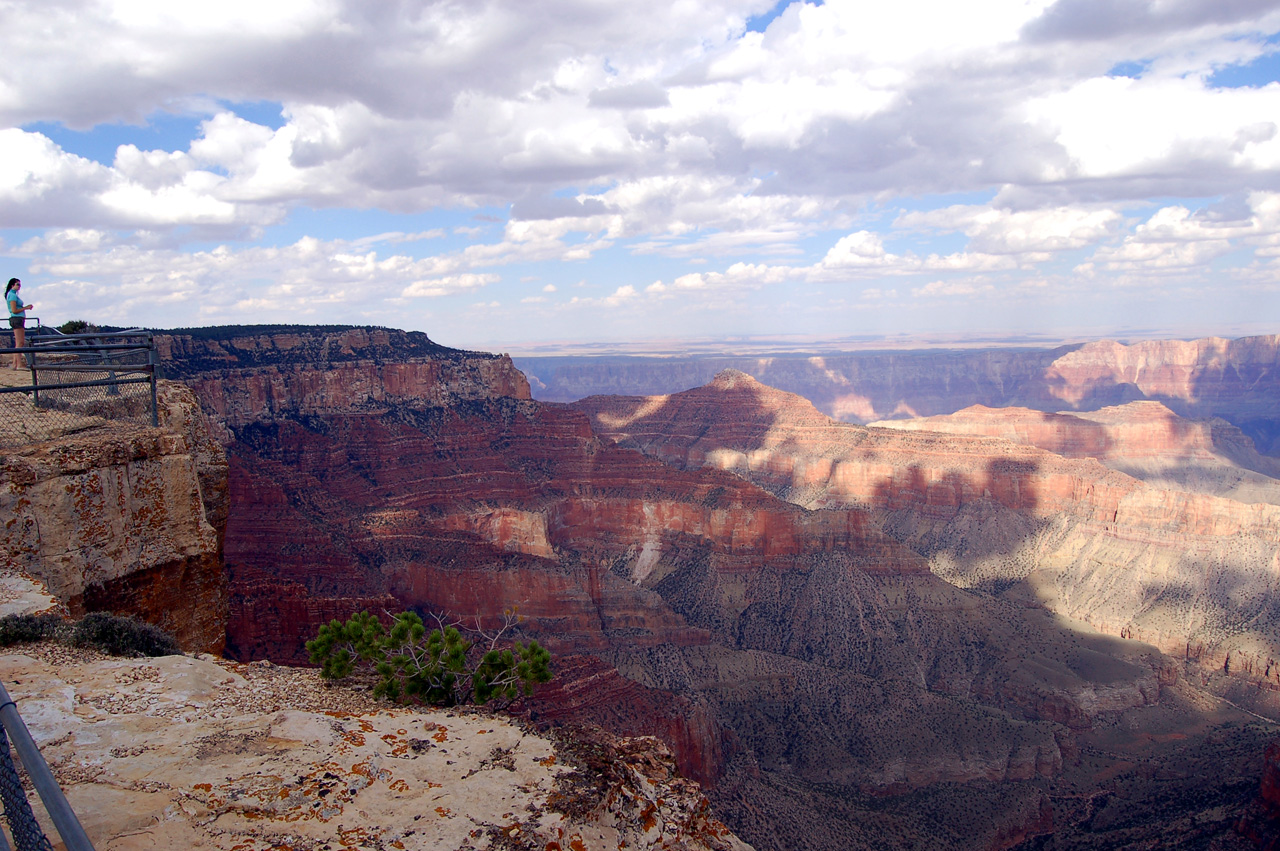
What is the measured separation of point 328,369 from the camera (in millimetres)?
69250

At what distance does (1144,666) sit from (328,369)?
67.2m

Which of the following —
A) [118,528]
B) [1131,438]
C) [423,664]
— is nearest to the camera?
[118,528]

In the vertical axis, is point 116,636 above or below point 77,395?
below

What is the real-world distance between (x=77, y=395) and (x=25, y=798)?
44.7 ft

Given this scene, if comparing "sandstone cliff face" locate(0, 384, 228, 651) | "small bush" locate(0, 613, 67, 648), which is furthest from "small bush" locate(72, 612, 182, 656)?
"sandstone cliff face" locate(0, 384, 228, 651)

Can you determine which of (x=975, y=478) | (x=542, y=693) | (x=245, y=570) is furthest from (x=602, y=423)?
(x=542, y=693)

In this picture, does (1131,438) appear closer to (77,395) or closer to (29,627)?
(77,395)

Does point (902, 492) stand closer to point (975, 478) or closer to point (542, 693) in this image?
point (975, 478)

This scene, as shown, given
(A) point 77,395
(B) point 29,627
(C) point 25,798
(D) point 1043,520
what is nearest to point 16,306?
(A) point 77,395

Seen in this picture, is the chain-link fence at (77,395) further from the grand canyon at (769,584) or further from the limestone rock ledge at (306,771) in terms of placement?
the limestone rock ledge at (306,771)

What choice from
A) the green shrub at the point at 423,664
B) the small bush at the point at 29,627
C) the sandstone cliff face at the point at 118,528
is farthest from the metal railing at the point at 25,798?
the sandstone cliff face at the point at 118,528

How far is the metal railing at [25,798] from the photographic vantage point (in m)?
4.33

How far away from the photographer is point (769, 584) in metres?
62.3

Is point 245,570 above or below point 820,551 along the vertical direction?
above
